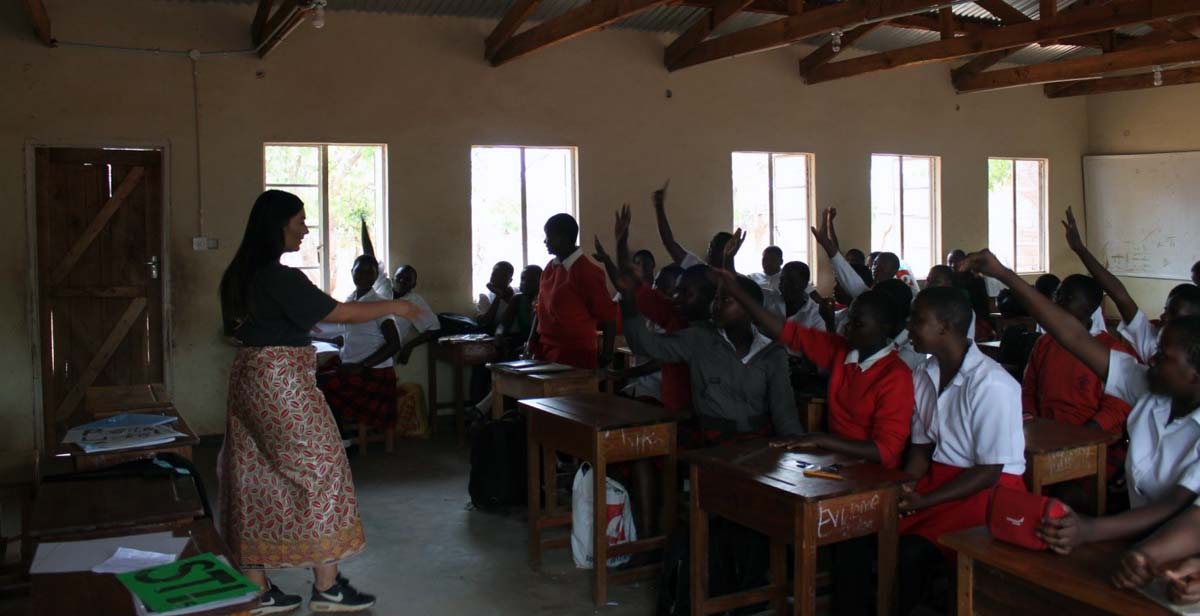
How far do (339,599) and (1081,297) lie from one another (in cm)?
310

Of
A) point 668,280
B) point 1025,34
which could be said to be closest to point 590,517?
point 668,280

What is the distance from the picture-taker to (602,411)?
379 centimetres

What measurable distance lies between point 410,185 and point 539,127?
117cm

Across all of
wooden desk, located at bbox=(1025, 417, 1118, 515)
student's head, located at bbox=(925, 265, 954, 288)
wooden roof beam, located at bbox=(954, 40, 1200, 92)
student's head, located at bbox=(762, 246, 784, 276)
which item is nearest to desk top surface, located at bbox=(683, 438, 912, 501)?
wooden desk, located at bbox=(1025, 417, 1118, 515)

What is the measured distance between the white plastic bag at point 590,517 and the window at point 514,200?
424 centimetres

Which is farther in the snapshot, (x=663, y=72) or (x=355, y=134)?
(x=663, y=72)

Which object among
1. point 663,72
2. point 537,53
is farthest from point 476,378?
point 663,72

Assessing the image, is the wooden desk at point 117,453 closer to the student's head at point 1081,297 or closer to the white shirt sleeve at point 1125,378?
the white shirt sleeve at point 1125,378

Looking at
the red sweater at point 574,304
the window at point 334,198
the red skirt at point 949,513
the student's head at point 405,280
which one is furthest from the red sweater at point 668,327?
the window at point 334,198

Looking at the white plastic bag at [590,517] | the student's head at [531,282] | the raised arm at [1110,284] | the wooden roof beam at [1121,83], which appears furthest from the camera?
the wooden roof beam at [1121,83]

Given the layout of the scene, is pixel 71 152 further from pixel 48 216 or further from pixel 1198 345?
pixel 1198 345

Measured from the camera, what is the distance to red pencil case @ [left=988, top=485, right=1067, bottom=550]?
1.94 meters

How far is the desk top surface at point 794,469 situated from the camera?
265cm

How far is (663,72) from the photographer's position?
8688 mm
